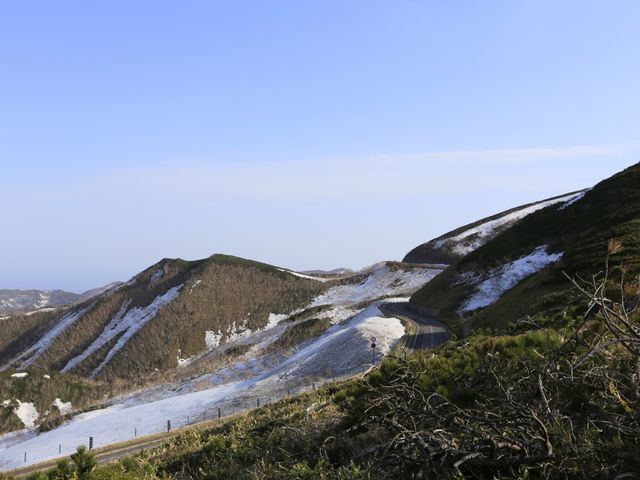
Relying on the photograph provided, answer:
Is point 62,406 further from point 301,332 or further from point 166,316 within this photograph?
point 166,316

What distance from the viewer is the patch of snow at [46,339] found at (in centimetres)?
9231

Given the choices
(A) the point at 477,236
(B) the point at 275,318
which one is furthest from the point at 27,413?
(A) the point at 477,236

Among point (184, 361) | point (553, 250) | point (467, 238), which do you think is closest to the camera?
point (553, 250)

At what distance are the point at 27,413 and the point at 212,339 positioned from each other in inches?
1350

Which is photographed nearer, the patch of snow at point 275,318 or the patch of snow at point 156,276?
the patch of snow at point 275,318

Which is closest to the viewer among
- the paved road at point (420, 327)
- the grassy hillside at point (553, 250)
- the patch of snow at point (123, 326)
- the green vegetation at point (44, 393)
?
the grassy hillside at point (553, 250)

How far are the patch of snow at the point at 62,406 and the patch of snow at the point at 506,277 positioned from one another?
151ft

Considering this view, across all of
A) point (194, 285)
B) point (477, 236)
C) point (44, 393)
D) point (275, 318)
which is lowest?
point (44, 393)

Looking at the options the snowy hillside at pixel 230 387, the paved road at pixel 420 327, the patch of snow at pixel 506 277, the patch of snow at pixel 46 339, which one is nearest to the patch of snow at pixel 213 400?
the snowy hillside at pixel 230 387

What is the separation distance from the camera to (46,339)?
10169 cm

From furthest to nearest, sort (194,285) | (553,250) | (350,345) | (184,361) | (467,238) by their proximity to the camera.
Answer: (467,238), (194,285), (184,361), (553,250), (350,345)

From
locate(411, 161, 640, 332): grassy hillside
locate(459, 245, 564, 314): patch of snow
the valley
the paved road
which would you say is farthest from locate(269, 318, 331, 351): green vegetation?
locate(459, 245, 564, 314): patch of snow

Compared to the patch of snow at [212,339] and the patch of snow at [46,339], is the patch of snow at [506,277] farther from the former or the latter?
the patch of snow at [46,339]

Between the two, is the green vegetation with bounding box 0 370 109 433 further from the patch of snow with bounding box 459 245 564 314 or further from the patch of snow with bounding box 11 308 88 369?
the patch of snow with bounding box 459 245 564 314
